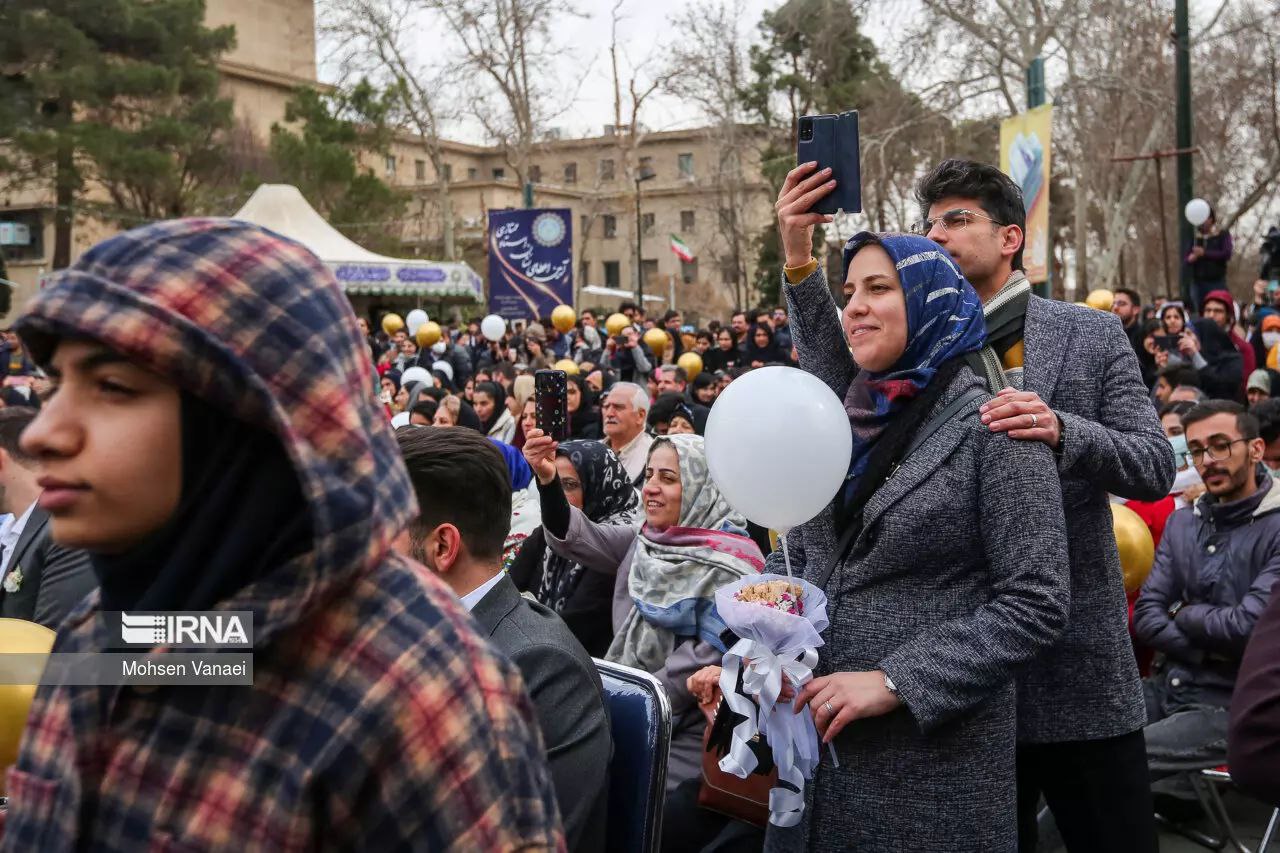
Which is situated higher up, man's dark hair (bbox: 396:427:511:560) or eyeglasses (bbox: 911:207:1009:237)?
eyeglasses (bbox: 911:207:1009:237)

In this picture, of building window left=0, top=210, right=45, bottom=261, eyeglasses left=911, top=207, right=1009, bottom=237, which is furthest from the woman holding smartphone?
building window left=0, top=210, right=45, bottom=261

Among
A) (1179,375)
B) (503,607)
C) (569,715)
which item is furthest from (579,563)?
(1179,375)

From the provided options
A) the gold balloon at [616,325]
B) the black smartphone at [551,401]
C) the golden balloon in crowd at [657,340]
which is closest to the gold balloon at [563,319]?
the gold balloon at [616,325]

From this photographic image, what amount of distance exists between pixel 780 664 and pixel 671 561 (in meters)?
1.91

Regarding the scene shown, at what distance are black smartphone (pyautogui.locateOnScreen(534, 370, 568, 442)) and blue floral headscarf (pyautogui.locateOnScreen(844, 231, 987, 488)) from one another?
1.62 metres

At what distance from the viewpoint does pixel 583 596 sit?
14.9 feet

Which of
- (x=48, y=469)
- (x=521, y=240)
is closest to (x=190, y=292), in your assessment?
(x=48, y=469)

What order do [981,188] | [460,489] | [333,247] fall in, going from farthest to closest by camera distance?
[333,247] → [460,489] → [981,188]

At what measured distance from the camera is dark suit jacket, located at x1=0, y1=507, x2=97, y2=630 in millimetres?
3180

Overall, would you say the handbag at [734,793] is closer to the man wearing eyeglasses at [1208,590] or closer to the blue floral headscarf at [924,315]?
the blue floral headscarf at [924,315]

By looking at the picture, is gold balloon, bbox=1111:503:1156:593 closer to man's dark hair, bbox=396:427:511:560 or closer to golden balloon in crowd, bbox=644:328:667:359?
man's dark hair, bbox=396:427:511:560

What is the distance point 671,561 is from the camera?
4.05 meters

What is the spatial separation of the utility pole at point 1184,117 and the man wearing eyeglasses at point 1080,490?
12.0m

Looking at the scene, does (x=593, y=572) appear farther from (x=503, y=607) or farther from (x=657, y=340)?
(x=657, y=340)
